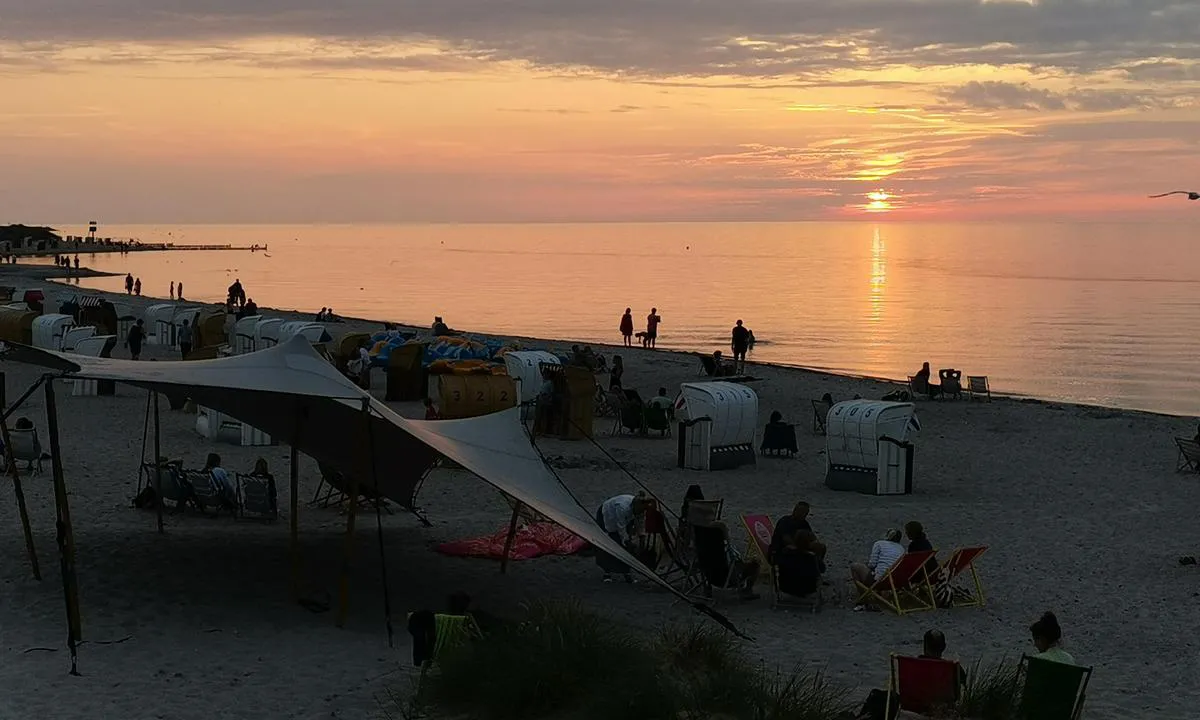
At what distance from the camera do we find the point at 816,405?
24.2 m

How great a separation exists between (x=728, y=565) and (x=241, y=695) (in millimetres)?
4633

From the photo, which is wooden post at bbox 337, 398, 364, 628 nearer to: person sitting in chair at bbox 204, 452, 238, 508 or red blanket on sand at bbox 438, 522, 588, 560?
red blanket on sand at bbox 438, 522, 588, 560

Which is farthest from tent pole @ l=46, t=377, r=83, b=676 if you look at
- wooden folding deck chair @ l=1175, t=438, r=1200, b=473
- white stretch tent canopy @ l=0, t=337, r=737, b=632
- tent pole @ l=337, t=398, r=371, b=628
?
wooden folding deck chair @ l=1175, t=438, r=1200, b=473

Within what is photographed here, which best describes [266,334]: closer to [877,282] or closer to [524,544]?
[524,544]

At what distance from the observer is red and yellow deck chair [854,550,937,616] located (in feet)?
36.6

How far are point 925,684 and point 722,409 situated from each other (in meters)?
11.7

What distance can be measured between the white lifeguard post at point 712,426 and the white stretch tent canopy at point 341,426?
7.25m

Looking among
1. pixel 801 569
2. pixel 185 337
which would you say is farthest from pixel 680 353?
pixel 801 569

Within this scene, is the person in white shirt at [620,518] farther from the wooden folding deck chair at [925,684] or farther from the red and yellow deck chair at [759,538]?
the wooden folding deck chair at [925,684]

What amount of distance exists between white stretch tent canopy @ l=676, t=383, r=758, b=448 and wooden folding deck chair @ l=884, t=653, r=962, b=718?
453 inches

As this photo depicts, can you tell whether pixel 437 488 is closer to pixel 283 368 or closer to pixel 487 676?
pixel 283 368

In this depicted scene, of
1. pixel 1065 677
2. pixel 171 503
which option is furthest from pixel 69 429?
pixel 1065 677

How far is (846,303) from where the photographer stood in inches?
3430

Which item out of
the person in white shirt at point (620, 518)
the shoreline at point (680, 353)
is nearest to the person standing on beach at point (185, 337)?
the shoreline at point (680, 353)
